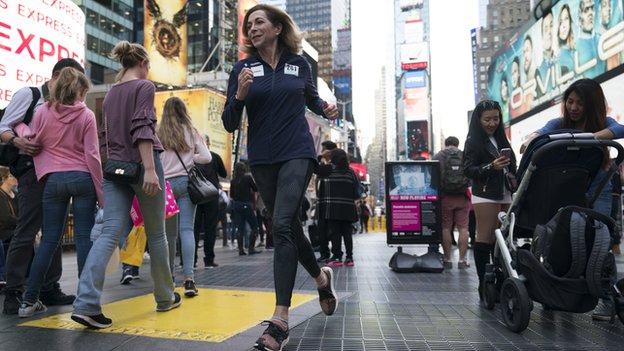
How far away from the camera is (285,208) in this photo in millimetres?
2879

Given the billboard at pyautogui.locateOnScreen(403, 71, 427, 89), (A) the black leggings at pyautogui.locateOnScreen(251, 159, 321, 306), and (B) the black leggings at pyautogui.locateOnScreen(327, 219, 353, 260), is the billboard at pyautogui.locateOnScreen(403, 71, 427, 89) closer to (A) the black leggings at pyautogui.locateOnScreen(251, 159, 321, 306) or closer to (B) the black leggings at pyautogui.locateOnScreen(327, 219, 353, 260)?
(B) the black leggings at pyautogui.locateOnScreen(327, 219, 353, 260)

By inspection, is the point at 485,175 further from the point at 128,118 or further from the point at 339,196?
the point at 339,196

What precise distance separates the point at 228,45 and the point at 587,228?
53.2m

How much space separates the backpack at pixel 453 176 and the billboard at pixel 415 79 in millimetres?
126709

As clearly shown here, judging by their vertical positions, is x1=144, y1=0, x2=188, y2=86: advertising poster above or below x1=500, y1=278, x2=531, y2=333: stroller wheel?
above

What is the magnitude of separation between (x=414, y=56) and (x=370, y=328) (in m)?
142

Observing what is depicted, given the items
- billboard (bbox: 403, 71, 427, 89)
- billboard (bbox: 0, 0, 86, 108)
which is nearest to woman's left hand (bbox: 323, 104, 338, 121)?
billboard (bbox: 0, 0, 86, 108)

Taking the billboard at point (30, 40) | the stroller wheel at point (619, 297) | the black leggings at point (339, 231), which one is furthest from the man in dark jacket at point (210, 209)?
the billboard at point (30, 40)

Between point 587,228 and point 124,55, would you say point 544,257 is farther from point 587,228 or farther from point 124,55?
point 124,55

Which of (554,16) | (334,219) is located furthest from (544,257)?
(554,16)

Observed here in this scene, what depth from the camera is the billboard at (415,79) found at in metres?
131

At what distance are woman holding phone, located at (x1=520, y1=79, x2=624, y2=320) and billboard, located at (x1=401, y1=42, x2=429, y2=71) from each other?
13530 centimetres

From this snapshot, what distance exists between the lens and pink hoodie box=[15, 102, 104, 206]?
143 inches

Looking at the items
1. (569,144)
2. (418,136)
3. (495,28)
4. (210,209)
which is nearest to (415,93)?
(418,136)
